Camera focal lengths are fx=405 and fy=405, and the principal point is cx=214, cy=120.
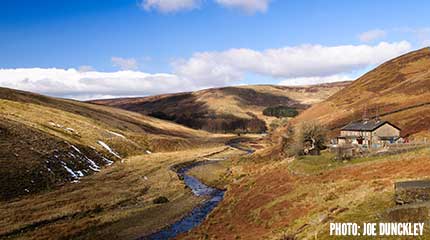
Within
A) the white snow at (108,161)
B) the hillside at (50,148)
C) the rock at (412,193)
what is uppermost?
the rock at (412,193)

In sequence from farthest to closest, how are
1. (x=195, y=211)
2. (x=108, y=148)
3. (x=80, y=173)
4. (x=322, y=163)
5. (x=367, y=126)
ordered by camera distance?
(x=108, y=148) → (x=367, y=126) → (x=80, y=173) → (x=322, y=163) → (x=195, y=211)

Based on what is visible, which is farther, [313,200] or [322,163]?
[322,163]

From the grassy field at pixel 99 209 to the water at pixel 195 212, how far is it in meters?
1.41

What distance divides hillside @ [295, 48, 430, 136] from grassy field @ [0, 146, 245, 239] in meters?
65.7

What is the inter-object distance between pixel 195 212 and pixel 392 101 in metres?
112

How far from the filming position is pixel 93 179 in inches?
3231

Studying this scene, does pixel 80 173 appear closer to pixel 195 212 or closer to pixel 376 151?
pixel 195 212

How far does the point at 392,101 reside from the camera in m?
145

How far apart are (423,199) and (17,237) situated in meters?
40.8

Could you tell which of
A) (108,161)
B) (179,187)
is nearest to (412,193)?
(179,187)

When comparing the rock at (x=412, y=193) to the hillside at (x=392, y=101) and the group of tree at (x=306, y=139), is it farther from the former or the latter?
the hillside at (x=392, y=101)

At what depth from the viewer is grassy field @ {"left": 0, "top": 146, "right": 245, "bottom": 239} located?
156ft

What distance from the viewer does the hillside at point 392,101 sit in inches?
4547

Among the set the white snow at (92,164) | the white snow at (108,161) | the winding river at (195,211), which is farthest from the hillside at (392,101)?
the white snow at (92,164)
